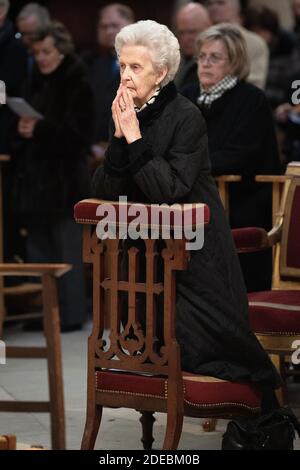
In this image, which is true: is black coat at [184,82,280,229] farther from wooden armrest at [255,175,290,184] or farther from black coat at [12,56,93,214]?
black coat at [12,56,93,214]

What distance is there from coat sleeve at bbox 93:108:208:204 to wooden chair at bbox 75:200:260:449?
11 centimetres

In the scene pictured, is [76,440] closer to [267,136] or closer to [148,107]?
[148,107]

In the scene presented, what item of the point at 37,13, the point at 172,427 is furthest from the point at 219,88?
the point at 37,13

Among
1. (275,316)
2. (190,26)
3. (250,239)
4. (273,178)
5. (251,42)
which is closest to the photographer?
(275,316)

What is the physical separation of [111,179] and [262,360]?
34.2 inches

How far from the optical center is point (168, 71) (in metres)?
4.66

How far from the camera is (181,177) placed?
4539 mm

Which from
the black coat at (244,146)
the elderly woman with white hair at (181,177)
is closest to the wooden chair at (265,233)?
the black coat at (244,146)

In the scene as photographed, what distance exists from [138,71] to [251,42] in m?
3.86

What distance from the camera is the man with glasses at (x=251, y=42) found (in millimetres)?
8258

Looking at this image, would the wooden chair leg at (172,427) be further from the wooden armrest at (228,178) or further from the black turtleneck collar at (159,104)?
the wooden armrest at (228,178)

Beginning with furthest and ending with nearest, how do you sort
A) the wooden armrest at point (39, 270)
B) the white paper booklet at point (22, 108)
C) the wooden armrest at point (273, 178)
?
the white paper booklet at point (22, 108) < the wooden armrest at point (273, 178) < the wooden armrest at point (39, 270)

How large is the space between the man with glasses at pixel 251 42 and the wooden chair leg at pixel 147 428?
11.3ft

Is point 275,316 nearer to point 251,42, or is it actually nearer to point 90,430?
point 90,430
